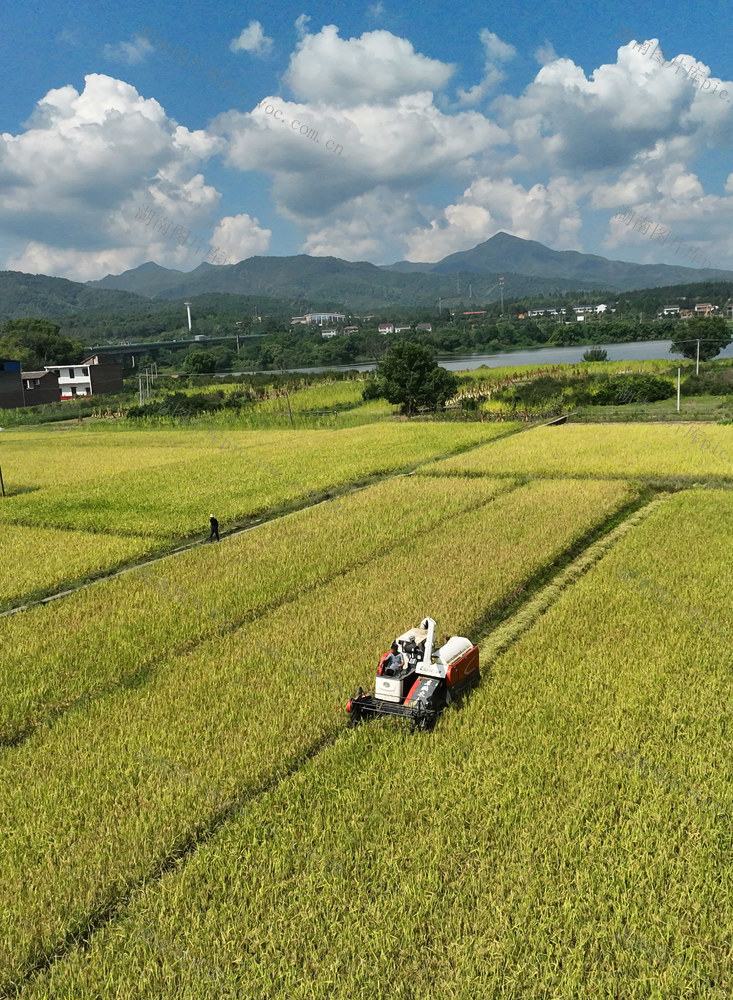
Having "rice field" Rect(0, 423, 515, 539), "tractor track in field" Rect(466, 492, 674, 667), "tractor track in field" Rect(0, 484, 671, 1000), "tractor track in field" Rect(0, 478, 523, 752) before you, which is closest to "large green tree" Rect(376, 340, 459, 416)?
"rice field" Rect(0, 423, 515, 539)

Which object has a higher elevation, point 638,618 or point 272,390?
point 272,390

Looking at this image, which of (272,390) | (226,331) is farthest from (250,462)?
(226,331)

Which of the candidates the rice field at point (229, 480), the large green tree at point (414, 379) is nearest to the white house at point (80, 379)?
the rice field at point (229, 480)

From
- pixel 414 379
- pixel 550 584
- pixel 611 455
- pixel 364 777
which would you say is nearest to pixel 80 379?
pixel 414 379

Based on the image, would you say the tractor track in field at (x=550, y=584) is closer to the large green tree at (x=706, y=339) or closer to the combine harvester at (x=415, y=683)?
the combine harvester at (x=415, y=683)

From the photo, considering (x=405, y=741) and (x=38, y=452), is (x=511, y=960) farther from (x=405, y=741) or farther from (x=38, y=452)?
(x=38, y=452)

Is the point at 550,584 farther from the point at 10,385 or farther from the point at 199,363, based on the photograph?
the point at 199,363

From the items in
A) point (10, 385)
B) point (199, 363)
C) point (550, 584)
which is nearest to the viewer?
point (550, 584)
